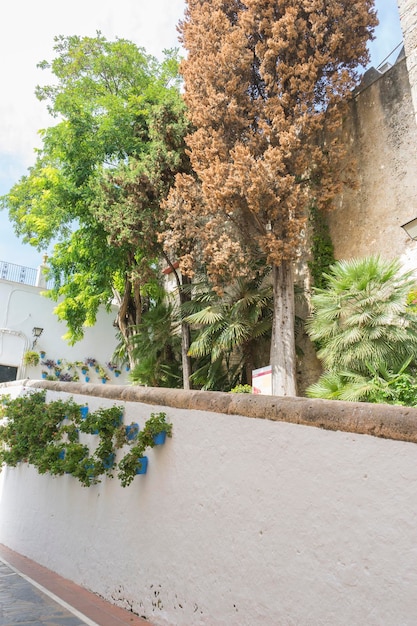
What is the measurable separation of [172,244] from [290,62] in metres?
4.27

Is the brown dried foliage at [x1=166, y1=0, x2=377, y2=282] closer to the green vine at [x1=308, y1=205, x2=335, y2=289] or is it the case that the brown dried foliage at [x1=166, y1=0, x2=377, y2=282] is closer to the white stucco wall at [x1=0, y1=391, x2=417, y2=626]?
the green vine at [x1=308, y1=205, x2=335, y2=289]

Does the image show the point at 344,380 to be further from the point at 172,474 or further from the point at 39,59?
the point at 39,59

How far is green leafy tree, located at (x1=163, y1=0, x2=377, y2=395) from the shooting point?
881cm

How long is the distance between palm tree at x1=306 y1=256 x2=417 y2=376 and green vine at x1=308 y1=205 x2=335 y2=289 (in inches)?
83.5

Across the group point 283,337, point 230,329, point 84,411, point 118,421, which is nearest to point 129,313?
point 230,329

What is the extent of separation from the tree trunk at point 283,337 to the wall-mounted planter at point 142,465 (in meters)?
4.23

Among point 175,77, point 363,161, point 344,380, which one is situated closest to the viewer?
point 344,380

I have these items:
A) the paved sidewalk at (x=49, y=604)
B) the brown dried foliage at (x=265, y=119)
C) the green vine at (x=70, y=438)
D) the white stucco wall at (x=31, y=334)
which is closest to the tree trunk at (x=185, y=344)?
the brown dried foliage at (x=265, y=119)

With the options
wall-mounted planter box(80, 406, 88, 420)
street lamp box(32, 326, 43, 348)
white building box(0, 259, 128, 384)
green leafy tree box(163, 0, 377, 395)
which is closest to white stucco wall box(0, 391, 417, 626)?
wall-mounted planter box(80, 406, 88, 420)

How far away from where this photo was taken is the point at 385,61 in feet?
34.6

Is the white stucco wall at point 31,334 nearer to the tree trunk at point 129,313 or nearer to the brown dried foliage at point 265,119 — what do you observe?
the tree trunk at point 129,313

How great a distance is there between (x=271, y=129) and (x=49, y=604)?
8139 millimetres

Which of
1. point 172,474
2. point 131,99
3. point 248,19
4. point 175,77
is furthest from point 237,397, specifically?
point 175,77

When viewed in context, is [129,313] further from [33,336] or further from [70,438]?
[70,438]
